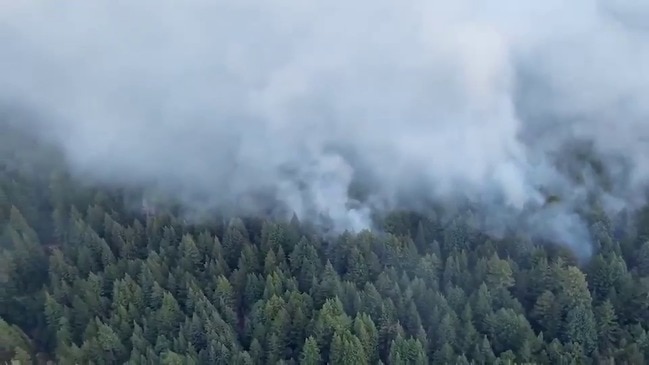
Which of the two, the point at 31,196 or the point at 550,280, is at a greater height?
the point at 31,196

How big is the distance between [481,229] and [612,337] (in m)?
14.6

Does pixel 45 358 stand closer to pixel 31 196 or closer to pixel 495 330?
pixel 31 196

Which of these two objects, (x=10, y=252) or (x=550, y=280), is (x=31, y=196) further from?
(x=550, y=280)

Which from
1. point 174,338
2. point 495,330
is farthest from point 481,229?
point 174,338

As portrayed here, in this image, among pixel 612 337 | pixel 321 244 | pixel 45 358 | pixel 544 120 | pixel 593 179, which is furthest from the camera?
pixel 544 120

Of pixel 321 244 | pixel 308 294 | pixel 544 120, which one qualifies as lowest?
pixel 308 294

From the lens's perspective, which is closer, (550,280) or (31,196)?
(550,280)

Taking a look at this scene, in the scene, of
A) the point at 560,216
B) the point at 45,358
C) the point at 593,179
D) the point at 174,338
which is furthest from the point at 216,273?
the point at 593,179

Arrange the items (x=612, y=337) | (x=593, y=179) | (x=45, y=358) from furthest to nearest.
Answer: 1. (x=593, y=179)
2. (x=45, y=358)
3. (x=612, y=337)

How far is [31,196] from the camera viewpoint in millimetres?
83375

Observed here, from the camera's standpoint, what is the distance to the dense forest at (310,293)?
214 feet

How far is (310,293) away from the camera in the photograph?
6912 cm

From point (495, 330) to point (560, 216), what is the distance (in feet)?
50.7

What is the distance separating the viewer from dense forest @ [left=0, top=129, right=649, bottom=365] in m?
65.4
